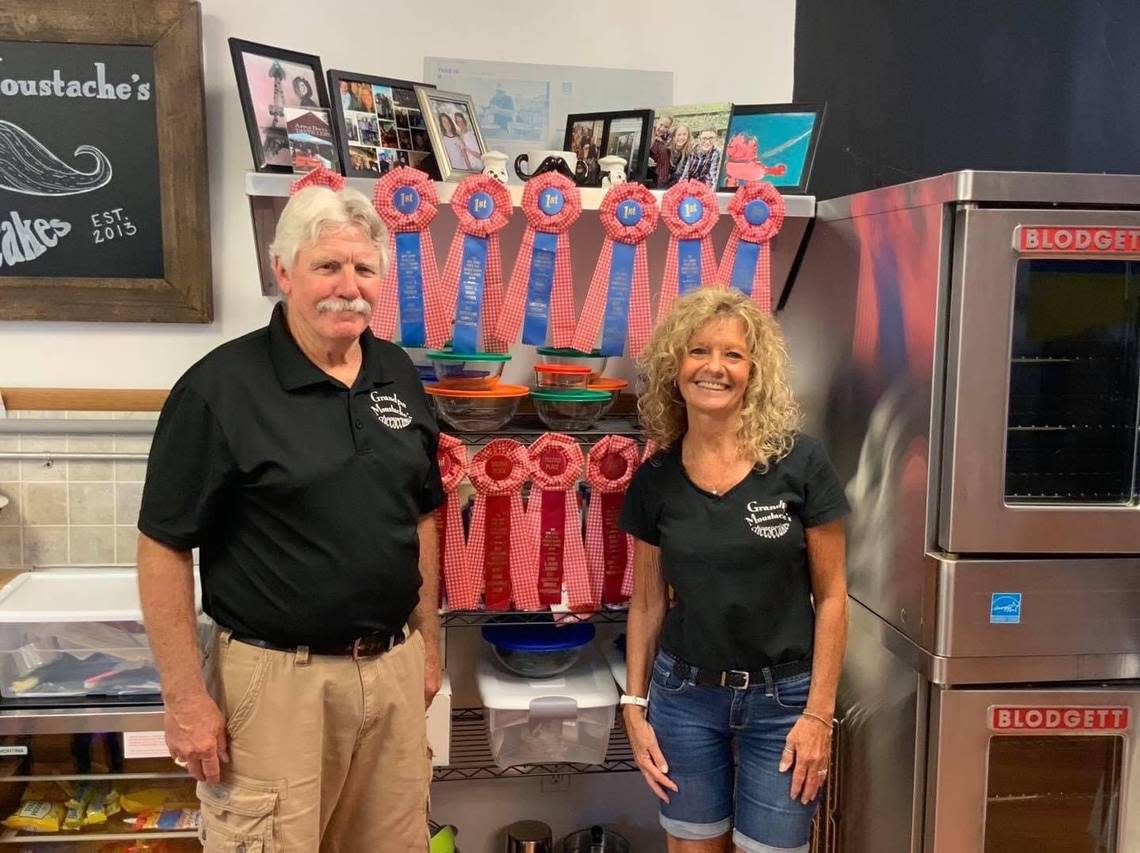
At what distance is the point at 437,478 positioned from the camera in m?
1.70

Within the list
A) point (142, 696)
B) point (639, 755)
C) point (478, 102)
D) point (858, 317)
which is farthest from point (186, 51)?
point (639, 755)

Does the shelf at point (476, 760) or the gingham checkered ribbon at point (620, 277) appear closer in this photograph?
the gingham checkered ribbon at point (620, 277)

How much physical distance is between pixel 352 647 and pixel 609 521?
2.03 feet

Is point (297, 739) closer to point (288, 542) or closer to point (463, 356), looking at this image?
point (288, 542)

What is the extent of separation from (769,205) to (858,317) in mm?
276

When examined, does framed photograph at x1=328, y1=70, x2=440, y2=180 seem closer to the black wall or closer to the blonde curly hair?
the blonde curly hair

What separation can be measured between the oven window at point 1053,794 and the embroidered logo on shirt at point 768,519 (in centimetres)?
56

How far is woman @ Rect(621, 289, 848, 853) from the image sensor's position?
1.58 meters

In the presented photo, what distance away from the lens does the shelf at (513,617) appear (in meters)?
1.94

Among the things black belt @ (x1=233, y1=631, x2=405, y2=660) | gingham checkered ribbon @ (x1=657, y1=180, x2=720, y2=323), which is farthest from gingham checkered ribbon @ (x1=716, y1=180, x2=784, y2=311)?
black belt @ (x1=233, y1=631, x2=405, y2=660)

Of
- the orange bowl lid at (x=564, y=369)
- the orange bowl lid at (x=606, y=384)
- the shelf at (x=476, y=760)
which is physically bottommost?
the shelf at (x=476, y=760)

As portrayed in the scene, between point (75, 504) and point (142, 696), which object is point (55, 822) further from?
point (75, 504)

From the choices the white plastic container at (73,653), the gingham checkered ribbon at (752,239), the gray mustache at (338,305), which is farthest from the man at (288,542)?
the gingham checkered ribbon at (752,239)

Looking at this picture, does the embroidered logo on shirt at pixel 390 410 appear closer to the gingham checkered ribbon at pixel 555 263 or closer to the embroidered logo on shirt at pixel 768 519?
the gingham checkered ribbon at pixel 555 263
